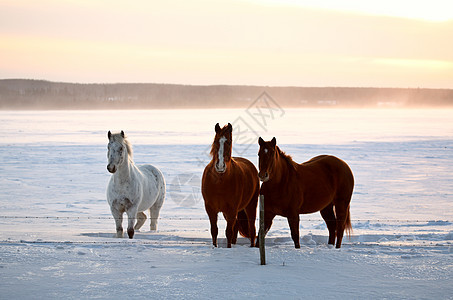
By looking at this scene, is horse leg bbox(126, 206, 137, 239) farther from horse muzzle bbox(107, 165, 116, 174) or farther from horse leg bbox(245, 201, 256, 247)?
horse leg bbox(245, 201, 256, 247)

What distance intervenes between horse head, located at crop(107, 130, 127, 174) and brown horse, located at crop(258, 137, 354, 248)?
207 centimetres

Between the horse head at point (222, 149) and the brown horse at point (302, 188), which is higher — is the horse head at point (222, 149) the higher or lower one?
the higher one

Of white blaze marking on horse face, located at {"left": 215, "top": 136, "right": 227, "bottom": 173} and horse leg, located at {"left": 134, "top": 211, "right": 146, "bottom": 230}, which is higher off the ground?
white blaze marking on horse face, located at {"left": 215, "top": 136, "right": 227, "bottom": 173}

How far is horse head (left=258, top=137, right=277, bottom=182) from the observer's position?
6.35 meters

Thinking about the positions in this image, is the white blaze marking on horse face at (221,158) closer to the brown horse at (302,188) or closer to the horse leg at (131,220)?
the brown horse at (302,188)

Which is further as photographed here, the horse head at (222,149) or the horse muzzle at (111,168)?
the horse muzzle at (111,168)

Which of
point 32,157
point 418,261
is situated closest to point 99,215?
point 418,261

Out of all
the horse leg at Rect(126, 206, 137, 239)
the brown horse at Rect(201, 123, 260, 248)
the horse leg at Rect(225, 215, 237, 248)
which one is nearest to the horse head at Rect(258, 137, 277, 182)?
the brown horse at Rect(201, 123, 260, 248)

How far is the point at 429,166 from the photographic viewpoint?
18.7 metres

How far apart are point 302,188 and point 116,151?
259cm

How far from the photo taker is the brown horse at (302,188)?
663 centimetres

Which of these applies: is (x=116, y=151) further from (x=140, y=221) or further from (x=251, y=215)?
(x=140, y=221)

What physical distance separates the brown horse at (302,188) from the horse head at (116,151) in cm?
207

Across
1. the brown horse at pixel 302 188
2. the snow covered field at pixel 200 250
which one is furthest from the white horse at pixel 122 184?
the brown horse at pixel 302 188
